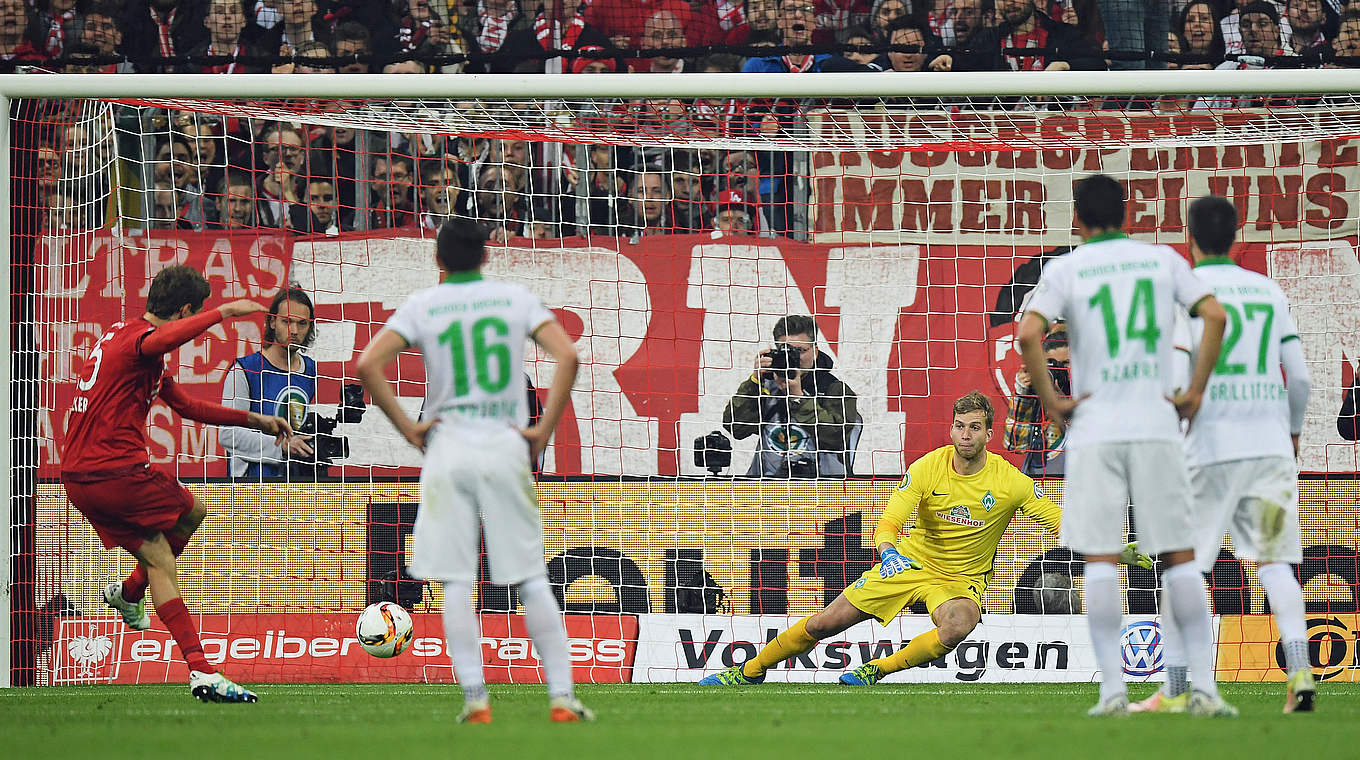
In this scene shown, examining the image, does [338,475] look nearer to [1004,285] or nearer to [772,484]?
[772,484]

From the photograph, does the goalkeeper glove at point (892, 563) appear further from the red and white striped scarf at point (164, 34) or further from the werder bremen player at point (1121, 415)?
the red and white striped scarf at point (164, 34)

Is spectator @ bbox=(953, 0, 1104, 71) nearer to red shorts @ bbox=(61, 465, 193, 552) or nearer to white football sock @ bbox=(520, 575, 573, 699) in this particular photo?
red shorts @ bbox=(61, 465, 193, 552)

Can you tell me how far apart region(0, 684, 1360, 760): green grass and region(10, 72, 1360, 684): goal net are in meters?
1.77

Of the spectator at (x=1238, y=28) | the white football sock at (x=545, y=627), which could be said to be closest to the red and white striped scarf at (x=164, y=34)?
the spectator at (x=1238, y=28)

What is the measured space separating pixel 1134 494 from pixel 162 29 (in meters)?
8.91

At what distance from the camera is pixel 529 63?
11.7 metres

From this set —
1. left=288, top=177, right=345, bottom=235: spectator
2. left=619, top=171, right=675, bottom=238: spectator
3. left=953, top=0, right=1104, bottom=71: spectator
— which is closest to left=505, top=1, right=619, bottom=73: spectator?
left=619, top=171, right=675, bottom=238: spectator

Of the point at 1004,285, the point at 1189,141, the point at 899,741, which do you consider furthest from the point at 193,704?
the point at 1189,141

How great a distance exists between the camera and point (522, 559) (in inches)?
200

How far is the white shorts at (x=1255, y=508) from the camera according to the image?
224 inches

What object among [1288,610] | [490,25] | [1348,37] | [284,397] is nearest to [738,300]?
[284,397]

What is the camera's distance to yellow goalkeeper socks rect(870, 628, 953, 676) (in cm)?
784

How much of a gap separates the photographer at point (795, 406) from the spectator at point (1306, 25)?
4545 mm

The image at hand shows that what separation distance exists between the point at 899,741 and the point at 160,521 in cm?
377
